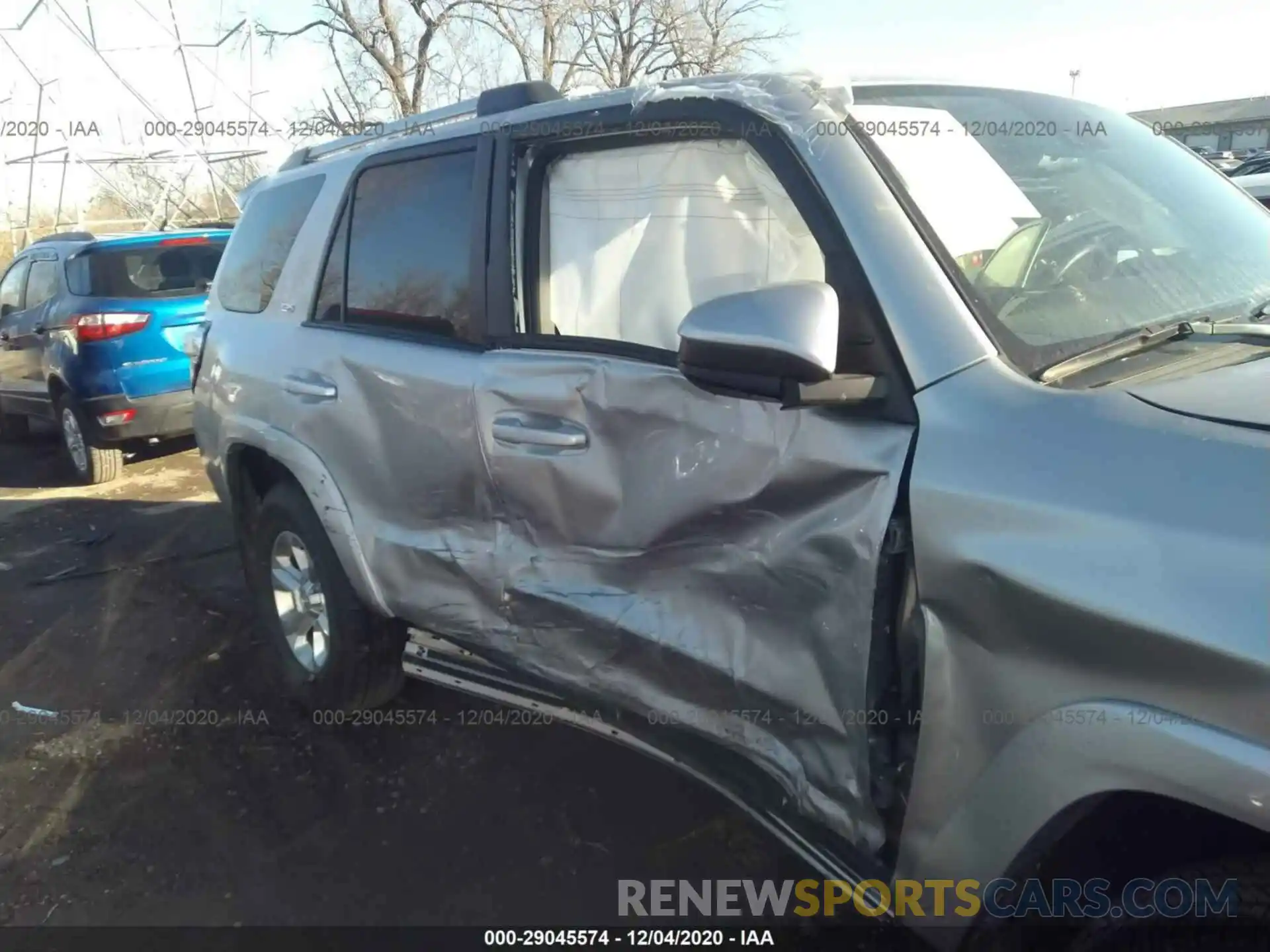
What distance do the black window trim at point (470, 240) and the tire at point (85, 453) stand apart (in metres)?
4.74

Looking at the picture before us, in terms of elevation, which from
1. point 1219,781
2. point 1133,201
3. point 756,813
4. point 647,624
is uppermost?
point 1133,201

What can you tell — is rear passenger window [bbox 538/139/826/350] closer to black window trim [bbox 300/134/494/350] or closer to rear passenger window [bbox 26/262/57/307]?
black window trim [bbox 300/134/494/350]

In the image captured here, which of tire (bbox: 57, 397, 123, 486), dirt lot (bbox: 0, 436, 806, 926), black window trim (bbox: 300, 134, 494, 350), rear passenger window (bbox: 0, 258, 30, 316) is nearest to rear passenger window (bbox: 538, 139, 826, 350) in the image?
black window trim (bbox: 300, 134, 494, 350)

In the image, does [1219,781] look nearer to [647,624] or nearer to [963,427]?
[963,427]

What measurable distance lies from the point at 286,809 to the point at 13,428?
839 cm

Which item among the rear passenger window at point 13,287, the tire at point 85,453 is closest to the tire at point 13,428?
the rear passenger window at point 13,287

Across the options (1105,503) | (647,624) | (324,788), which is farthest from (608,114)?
(324,788)

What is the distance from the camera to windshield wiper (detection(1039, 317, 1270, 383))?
5.92 feet

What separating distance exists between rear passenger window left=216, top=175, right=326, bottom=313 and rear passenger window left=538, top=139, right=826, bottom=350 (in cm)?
141

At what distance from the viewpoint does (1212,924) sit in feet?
4.63

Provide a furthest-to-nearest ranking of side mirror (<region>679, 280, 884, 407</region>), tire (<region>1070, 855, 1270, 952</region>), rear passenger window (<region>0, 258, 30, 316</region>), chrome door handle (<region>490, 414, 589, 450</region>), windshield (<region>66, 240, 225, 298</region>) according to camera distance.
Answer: rear passenger window (<region>0, 258, 30, 316</region>)
windshield (<region>66, 240, 225, 298</region>)
chrome door handle (<region>490, 414, 589, 450</region>)
side mirror (<region>679, 280, 884, 407</region>)
tire (<region>1070, 855, 1270, 952</region>)

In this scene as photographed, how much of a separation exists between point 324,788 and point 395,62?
20.9 m

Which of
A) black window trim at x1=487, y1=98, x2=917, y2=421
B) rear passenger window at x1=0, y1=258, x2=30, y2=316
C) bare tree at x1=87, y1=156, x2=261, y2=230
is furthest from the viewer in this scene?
bare tree at x1=87, y1=156, x2=261, y2=230

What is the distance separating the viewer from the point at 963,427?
Result: 1.69 meters
